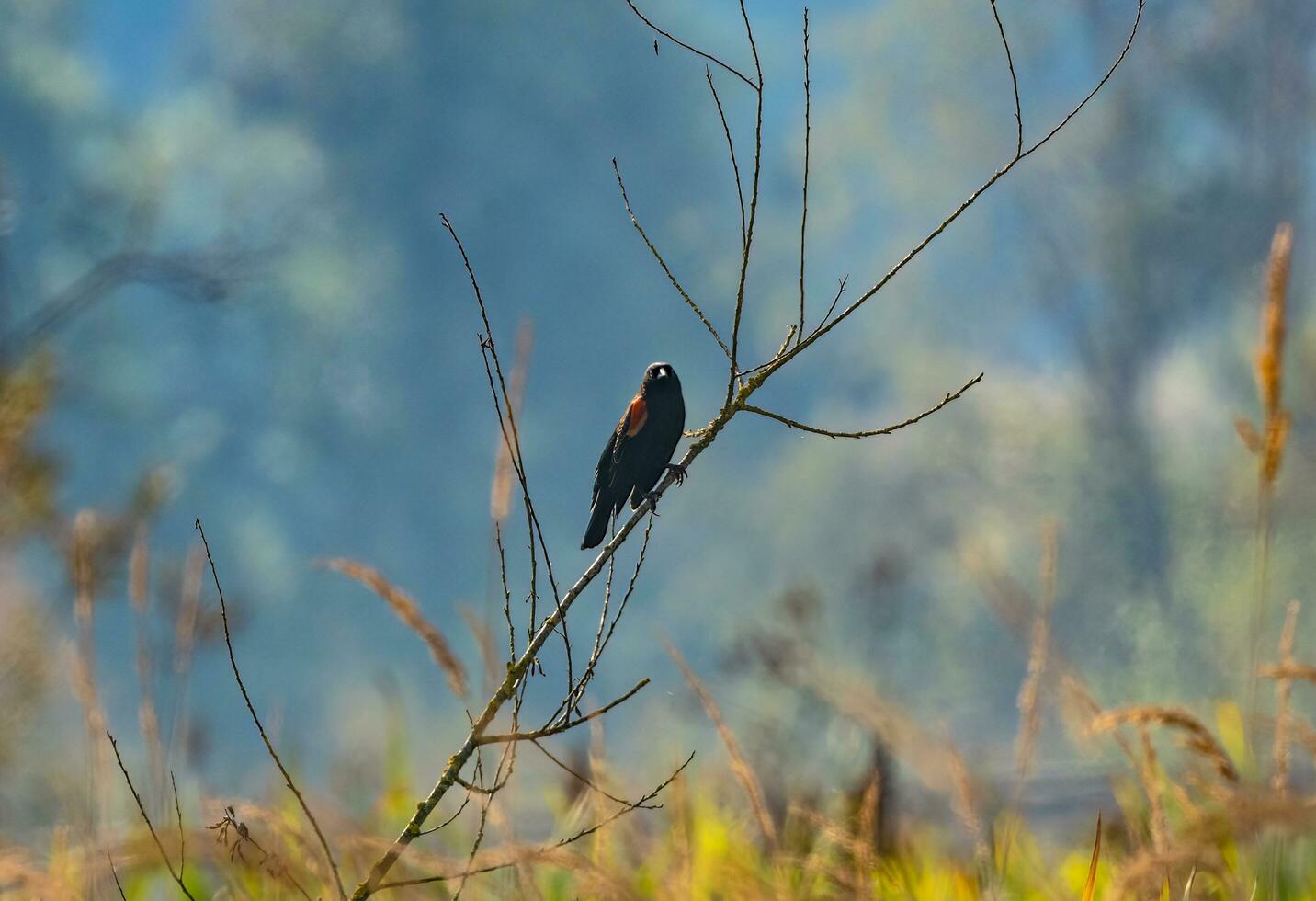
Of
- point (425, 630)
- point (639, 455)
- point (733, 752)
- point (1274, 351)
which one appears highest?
point (639, 455)

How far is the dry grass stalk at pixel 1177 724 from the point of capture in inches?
64.3

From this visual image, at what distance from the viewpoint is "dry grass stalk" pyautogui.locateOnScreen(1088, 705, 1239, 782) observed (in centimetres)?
163

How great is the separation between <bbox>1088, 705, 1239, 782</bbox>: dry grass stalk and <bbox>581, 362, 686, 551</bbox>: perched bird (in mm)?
1668

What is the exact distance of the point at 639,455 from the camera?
3.57 meters

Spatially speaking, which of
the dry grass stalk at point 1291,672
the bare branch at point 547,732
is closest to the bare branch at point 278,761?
the bare branch at point 547,732

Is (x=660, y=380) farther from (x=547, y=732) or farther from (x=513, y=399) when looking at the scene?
(x=547, y=732)

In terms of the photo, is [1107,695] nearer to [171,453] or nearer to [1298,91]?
[1298,91]

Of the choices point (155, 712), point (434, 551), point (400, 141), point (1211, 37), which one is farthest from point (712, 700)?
point (400, 141)

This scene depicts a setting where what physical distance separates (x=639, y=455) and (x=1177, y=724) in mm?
2045

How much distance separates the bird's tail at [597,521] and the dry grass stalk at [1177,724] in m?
2.00

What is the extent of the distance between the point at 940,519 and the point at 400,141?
20212 millimetres

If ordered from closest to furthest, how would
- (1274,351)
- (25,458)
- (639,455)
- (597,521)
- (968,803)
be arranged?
(968,803) < (1274,351) < (639,455) < (597,521) < (25,458)

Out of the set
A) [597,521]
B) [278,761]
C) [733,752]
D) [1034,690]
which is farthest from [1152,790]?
[597,521]

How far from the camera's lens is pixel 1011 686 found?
95.6 ft
